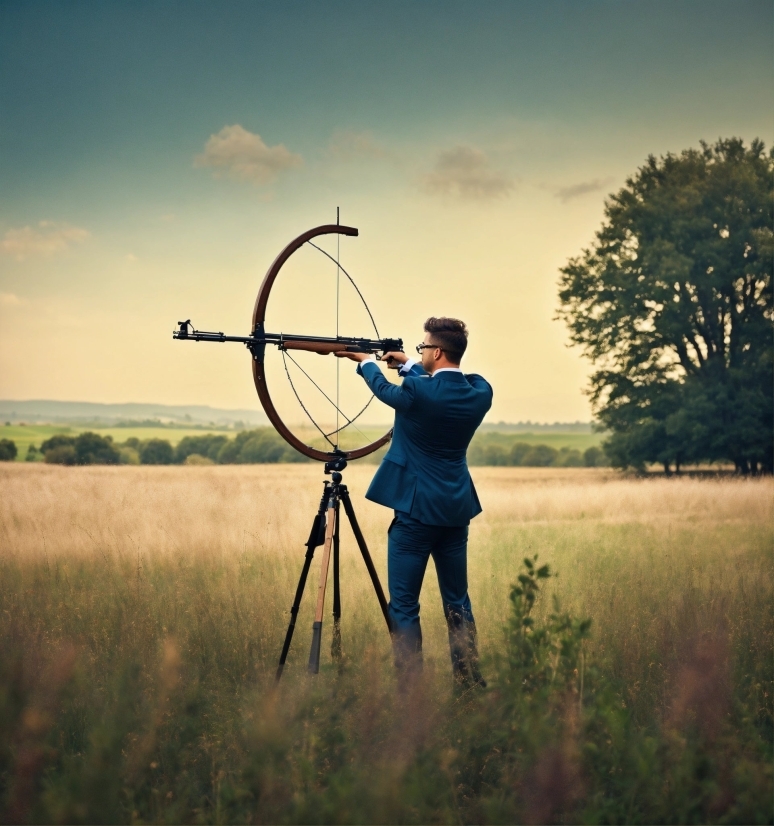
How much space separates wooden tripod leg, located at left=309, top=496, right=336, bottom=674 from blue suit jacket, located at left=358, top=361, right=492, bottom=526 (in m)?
0.41

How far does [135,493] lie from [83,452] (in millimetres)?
8983

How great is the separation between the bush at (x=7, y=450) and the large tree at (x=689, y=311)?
1560 cm

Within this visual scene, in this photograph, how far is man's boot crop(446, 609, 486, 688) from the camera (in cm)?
410

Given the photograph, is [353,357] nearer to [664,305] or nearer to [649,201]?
[664,305]

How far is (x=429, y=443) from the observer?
4.14m

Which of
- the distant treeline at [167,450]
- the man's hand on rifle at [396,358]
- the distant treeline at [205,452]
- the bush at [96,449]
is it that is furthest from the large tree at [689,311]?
the man's hand on rifle at [396,358]

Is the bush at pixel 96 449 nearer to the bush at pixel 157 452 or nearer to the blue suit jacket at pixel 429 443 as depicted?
the bush at pixel 157 452

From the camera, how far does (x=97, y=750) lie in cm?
274

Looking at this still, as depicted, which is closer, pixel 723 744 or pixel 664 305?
pixel 723 744

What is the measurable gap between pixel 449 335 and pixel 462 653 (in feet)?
6.02

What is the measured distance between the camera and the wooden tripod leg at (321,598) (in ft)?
13.2

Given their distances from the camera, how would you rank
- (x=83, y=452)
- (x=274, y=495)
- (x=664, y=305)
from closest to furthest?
(x=274, y=495) → (x=83, y=452) → (x=664, y=305)

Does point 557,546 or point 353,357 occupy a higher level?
point 353,357

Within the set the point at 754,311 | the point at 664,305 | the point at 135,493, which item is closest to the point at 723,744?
the point at 135,493
